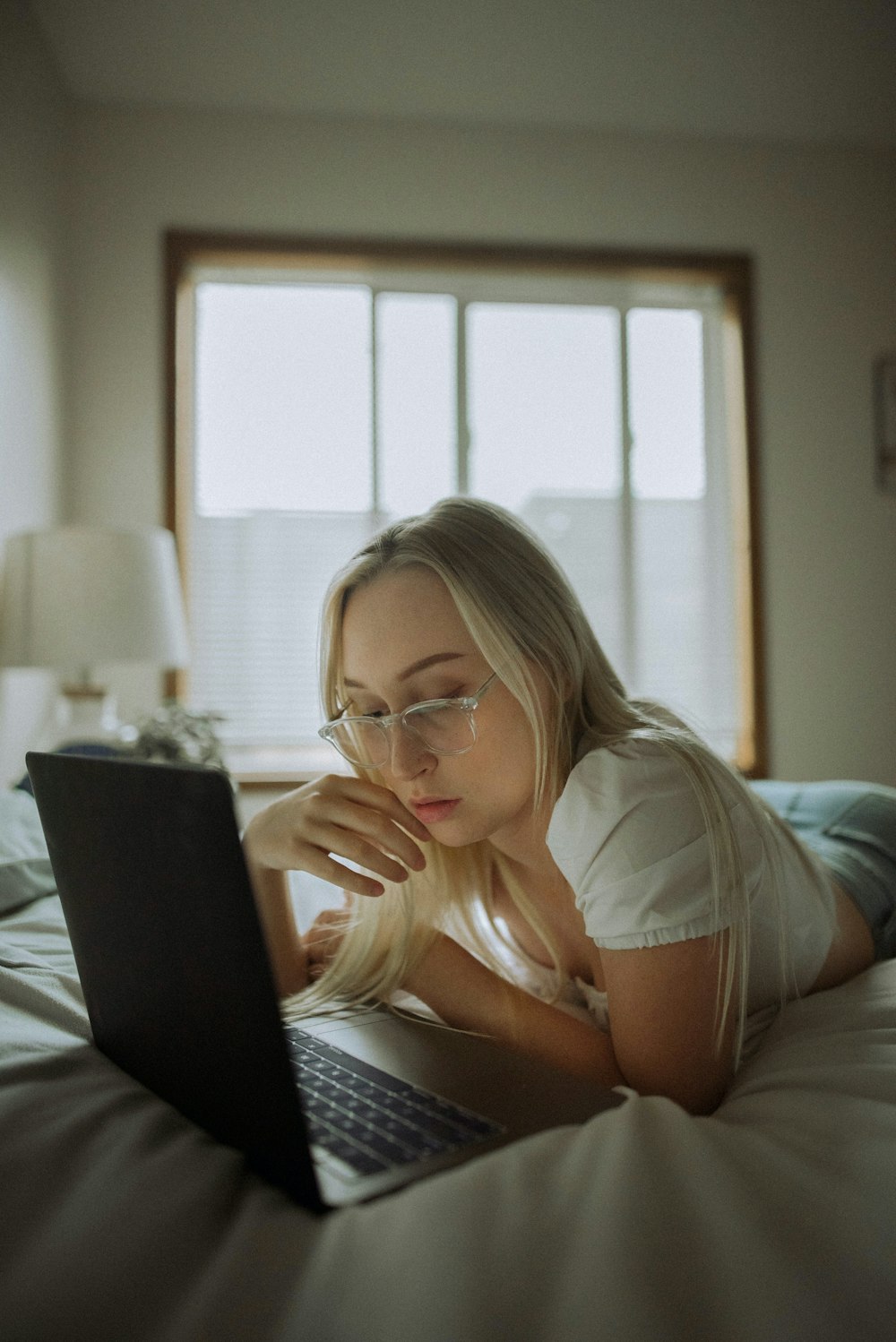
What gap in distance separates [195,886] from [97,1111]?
Answer: 7.7 inches

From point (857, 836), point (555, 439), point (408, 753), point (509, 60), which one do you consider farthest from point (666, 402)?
point (408, 753)

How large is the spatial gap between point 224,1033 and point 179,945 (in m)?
0.06

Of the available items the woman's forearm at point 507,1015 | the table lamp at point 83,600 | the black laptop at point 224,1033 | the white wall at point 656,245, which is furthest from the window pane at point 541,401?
the black laptop at point 224,1033

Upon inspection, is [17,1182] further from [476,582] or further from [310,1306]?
[476,582]

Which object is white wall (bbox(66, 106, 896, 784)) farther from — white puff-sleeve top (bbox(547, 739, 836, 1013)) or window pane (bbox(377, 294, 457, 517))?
white puff-sleeve top (bbox(547, 739, 836, 1013))

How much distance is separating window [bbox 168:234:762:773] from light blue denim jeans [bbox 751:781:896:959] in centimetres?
191

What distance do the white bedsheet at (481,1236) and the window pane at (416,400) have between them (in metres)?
2.87

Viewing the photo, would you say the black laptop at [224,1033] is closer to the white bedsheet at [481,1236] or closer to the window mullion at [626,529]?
the white bedsheet at [481,1236]

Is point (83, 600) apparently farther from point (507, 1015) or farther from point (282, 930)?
point (507, 1015)

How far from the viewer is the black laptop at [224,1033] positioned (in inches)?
19.5

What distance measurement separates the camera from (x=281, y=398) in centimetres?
331

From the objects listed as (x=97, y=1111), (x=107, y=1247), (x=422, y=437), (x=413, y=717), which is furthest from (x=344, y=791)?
(x=422, y=437)

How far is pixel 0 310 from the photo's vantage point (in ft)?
7.92

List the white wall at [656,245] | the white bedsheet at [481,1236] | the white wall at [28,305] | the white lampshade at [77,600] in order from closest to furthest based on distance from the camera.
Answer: the white bedsheet at [481,1236], the white lampshade at [77,600], the white wall at [28,305], the white wall at [656,245]
